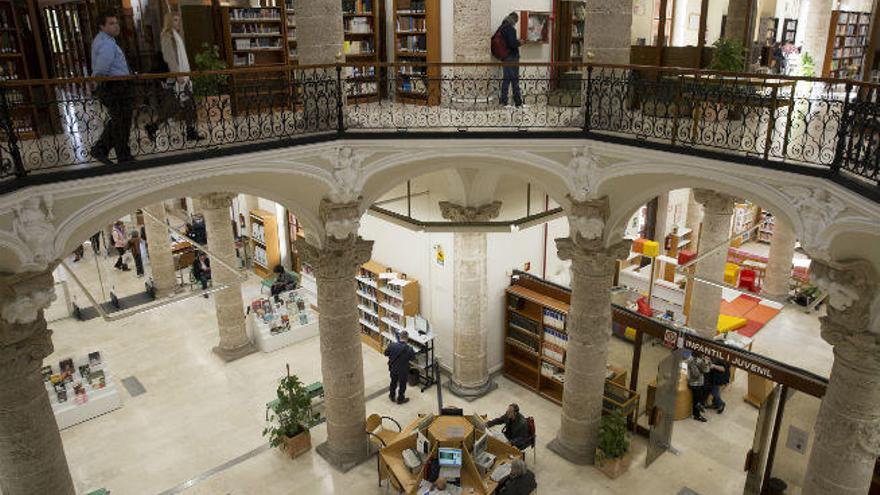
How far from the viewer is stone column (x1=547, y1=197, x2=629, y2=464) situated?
27.3 ft

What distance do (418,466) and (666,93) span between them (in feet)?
18.6

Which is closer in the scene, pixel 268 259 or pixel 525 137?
pixel 525 137

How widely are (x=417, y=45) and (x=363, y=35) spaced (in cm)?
111

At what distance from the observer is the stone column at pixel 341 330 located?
837cm

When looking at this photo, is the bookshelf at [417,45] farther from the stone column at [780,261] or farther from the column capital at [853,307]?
the stone column at [780,261]

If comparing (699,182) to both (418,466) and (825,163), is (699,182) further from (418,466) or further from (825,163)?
(418,466)

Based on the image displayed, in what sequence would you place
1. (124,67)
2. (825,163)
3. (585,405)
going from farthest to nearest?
(585,405), (124,67), (825,163)

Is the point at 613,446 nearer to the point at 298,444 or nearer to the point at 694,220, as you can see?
the point at 298,444

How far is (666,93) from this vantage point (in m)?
7.46

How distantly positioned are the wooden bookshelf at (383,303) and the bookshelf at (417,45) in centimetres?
347

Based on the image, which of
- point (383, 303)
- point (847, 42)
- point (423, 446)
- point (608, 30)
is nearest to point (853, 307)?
point (608, 30)

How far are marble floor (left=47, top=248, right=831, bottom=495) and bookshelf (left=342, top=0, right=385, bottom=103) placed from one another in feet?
17.2

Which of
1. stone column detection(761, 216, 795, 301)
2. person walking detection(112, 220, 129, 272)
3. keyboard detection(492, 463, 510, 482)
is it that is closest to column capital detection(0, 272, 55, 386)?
keyboard detection(492, 463, 510, 482)

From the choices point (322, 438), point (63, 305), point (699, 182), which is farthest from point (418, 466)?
point (63, 305)
